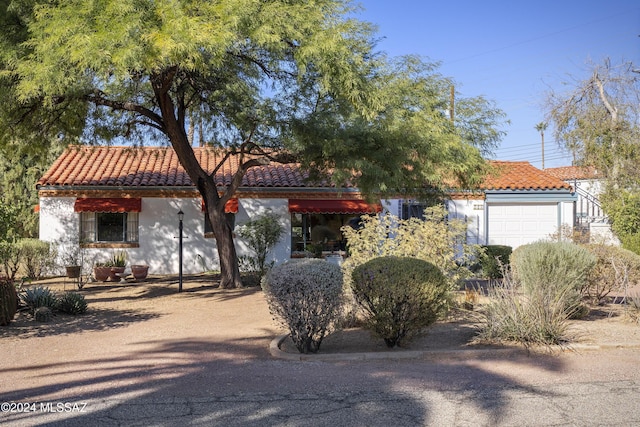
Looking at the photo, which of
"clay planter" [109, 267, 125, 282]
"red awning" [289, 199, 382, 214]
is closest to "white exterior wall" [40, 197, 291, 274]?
"red awning" [289, 199, 382, 214]

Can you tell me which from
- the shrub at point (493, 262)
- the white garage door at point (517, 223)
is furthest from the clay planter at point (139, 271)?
the white garage door at point (517, 223)

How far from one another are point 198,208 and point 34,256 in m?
5.03

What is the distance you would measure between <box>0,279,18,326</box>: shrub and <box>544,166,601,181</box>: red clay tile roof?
22063 mm

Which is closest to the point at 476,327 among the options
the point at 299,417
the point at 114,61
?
the point at 299,417

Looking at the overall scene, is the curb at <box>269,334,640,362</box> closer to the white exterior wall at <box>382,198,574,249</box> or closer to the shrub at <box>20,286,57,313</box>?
the shrub at <box>20,286,57,313</box>

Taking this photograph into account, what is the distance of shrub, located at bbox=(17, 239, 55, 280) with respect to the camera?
17.9 metres

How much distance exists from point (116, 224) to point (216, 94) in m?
7.37

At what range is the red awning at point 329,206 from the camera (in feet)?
66.0

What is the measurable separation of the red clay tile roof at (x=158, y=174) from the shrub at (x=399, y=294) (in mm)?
11068

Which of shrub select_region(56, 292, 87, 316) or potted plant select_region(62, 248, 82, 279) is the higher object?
potted plant select_region(62, 248, 82, 279)

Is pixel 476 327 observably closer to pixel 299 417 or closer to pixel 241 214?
pixel 299 417

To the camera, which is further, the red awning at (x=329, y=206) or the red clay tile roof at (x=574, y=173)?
the red clay tile roof at (x=574, y=173)

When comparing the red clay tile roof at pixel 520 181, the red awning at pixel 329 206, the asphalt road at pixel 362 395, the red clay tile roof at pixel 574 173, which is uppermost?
the red clay tile roof at pixel 574 173

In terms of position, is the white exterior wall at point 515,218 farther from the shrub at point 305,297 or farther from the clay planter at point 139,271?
the shrub at point 305,297
